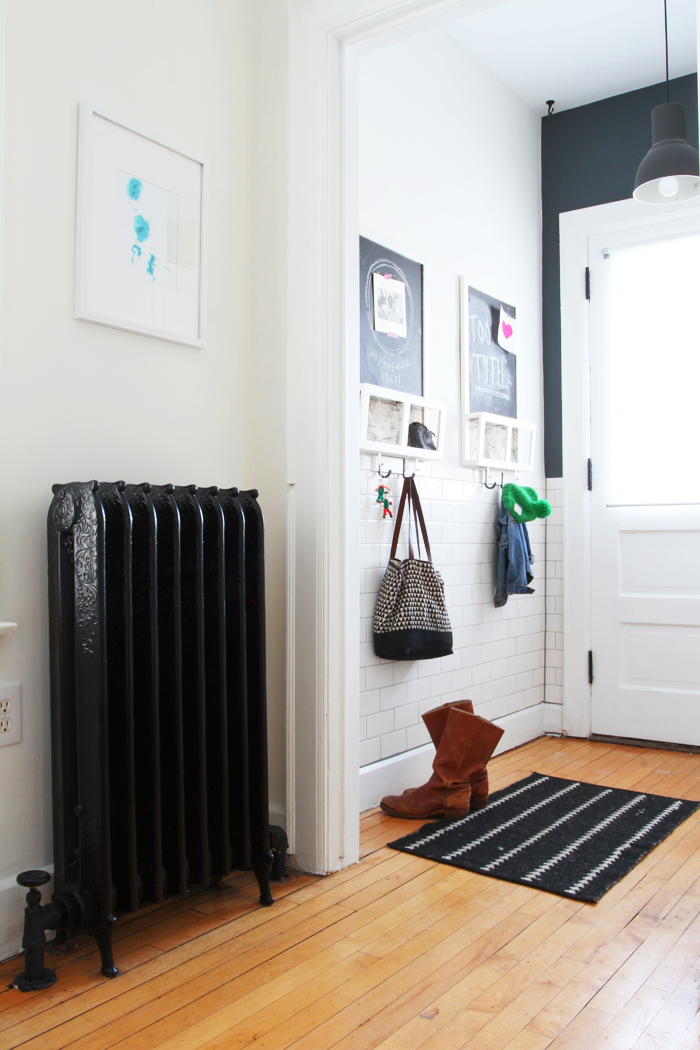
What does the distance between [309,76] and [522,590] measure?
7.25 feet

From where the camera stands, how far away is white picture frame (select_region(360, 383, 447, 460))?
9.50 feet

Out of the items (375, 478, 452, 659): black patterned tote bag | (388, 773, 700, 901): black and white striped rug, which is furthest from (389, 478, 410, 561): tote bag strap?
(388, 773, 700, 901): black and white striped rug

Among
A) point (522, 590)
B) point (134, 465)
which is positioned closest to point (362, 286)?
point (134, 465)

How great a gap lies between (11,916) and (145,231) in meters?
1.64

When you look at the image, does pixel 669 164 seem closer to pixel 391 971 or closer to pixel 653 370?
pixel 653 370

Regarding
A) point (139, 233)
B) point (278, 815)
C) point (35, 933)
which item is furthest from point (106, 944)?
point (139, 233)

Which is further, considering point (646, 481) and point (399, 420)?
point (646, 481)

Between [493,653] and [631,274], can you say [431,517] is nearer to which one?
[493,653]

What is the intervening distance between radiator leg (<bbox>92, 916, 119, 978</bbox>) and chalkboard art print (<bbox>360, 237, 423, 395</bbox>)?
1.91 metres

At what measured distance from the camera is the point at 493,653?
374 centimetres

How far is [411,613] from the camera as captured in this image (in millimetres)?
2908

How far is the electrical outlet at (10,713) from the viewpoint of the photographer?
1.81 meters

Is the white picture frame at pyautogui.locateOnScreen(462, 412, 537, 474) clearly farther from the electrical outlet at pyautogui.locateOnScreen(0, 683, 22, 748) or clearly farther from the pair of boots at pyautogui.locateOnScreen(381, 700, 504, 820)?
the electrical outlet at pyautogui.locateOnScreen(0, 683, 22, 748)

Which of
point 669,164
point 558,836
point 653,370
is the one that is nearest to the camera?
point 558,836
